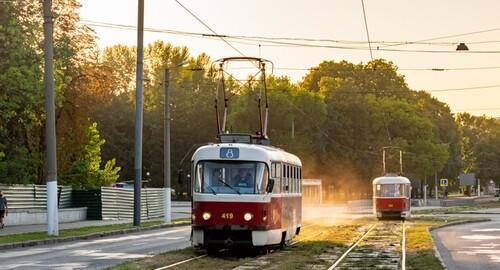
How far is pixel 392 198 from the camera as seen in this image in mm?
58156

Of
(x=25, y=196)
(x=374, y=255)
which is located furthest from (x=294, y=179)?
(x=25, y=196)

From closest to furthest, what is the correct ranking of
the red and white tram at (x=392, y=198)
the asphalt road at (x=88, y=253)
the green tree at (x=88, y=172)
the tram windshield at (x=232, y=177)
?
the asphalt road at (x=88, y=253)
the tram windshield at (x=232, y=177)
the red and white tram at (x=392, y=198)
the green tree at (x=88, y=172)

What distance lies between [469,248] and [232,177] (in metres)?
9.32

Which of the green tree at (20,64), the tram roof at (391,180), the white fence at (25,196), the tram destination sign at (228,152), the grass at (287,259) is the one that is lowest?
the grass at (287,259)

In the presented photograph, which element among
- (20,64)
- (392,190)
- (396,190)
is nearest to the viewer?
(20,64)

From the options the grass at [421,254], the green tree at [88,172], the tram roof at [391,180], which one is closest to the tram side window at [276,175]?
the grass at [421,254]

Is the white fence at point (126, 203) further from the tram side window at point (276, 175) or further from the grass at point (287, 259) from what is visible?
the tram side window at point (276, 175)

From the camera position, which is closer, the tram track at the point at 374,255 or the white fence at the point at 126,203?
the tram track at the point at 374,255

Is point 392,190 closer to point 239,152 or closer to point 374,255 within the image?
point 374,255

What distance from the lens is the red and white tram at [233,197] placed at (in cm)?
2320

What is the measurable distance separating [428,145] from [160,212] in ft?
179

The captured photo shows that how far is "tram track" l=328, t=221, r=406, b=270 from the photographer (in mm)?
20641

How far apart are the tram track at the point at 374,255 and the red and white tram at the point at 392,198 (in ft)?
79.3

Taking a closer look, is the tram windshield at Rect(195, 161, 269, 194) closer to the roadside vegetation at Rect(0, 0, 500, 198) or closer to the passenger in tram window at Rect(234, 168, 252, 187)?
the passenger in tram window at Rect(234, 168, 252, 187)
